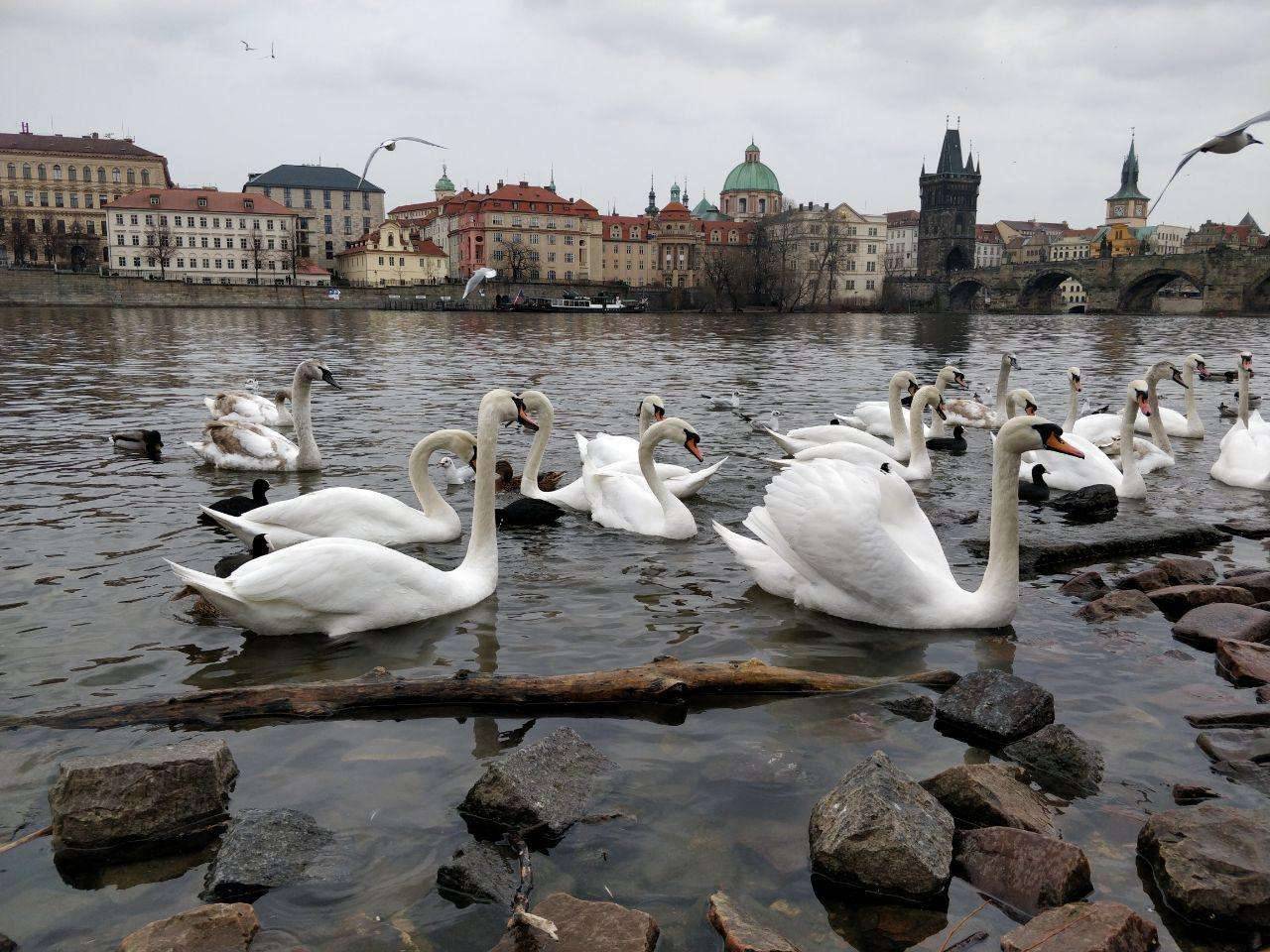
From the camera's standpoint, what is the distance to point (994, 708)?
461 centimetres

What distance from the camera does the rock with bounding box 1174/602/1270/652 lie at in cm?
577

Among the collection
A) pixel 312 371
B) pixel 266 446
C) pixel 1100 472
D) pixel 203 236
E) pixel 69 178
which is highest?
pixel 69 178

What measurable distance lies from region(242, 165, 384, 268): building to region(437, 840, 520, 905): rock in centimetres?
14318

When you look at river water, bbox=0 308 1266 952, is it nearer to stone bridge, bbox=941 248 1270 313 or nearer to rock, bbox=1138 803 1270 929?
rock, bbox=1138 803 1270 929

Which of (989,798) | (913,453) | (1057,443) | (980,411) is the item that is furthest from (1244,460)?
(989,798)

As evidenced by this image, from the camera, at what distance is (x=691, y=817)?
3.92 meters

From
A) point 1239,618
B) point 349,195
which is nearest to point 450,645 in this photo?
point 1239,618

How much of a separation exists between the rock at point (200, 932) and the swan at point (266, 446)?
8.35 metres

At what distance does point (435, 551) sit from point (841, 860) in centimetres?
496

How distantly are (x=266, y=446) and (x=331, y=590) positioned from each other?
19.7 feet

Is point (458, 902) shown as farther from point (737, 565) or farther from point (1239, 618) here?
point (1239, 618)

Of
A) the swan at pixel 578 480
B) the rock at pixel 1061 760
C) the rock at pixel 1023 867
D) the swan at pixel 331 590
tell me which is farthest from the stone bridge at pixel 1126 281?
the rock at pixel 1023 867

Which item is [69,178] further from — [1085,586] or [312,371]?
[1085,586]

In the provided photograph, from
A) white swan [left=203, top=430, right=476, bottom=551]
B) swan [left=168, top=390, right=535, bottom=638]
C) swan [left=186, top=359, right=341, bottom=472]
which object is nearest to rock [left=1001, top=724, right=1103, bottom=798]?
swan [left=168, top=390, right=535, bottom=638]
